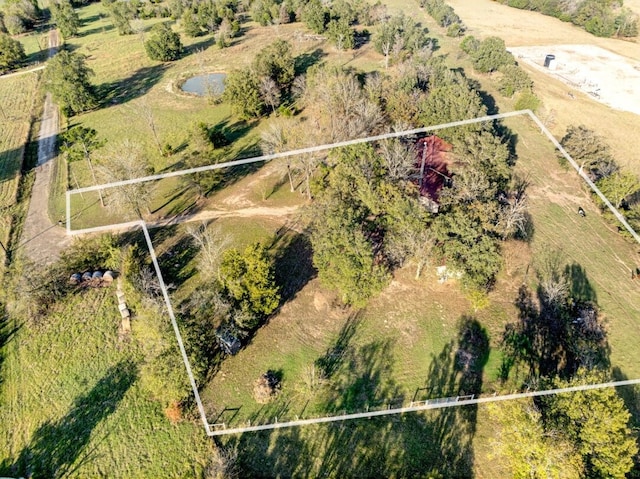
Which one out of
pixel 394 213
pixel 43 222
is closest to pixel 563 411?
pixel 394 213

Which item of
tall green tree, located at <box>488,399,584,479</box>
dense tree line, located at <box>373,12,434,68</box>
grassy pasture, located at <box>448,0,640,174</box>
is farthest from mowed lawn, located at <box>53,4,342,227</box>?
grassy pasture, located at <box>448,0,640,174</box>

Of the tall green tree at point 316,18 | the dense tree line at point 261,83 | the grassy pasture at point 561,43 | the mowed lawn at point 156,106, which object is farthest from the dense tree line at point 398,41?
the dense tree line at point 261,83

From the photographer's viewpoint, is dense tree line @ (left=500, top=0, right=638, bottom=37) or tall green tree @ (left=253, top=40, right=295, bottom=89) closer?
tall green tree @ (left=253, top=40, right=295, bottom=89)

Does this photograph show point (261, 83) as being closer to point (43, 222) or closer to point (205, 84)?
point (205, 84)

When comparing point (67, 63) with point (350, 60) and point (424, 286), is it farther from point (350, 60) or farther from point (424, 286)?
point (424, 286)

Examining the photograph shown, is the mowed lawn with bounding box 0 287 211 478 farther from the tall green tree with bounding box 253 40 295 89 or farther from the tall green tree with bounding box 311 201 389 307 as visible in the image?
the tall green tree with bounding box 253 40 295 89
